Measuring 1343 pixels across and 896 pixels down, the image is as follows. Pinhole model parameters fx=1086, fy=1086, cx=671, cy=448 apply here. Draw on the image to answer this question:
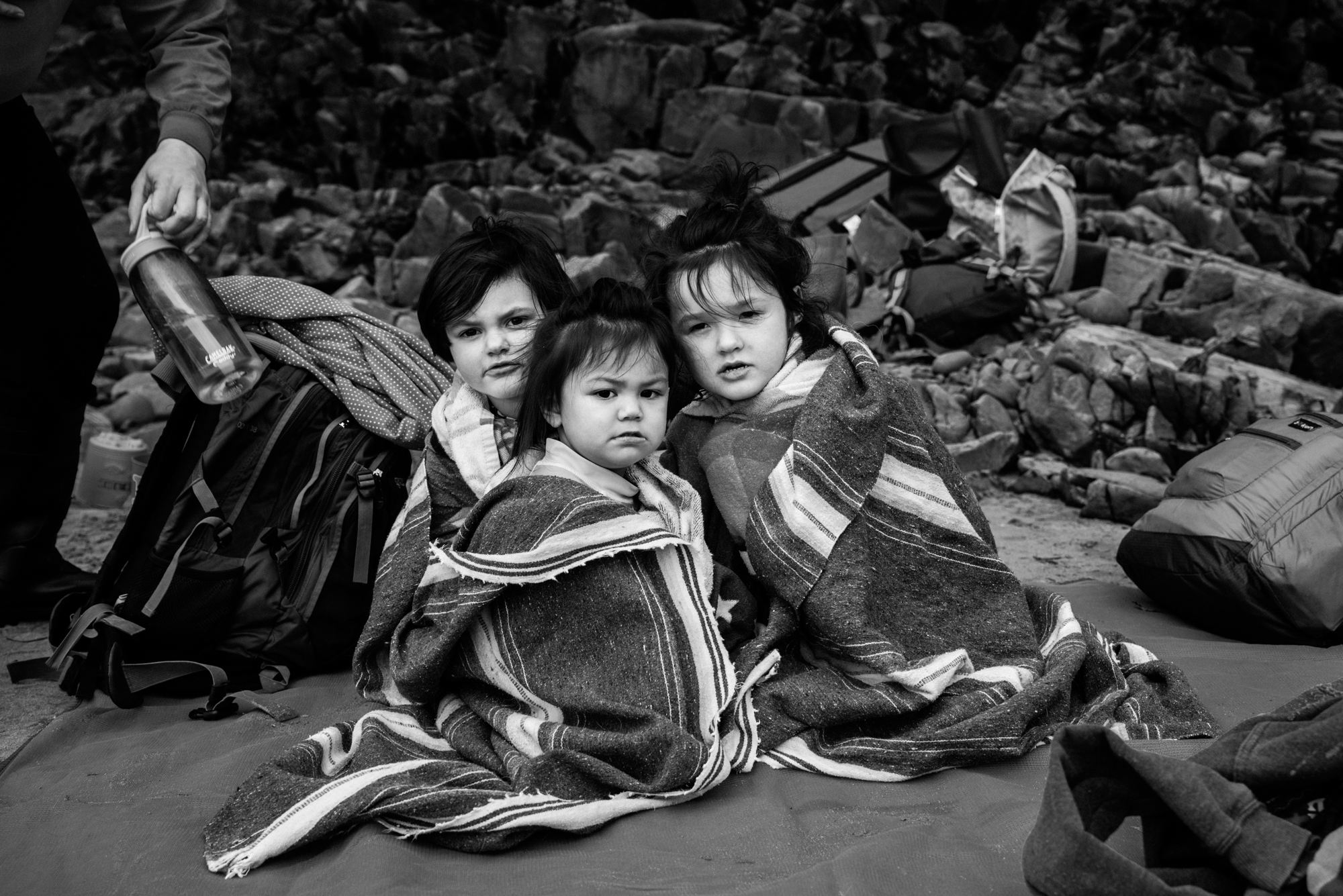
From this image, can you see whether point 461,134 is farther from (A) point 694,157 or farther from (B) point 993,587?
(B) point 993,587

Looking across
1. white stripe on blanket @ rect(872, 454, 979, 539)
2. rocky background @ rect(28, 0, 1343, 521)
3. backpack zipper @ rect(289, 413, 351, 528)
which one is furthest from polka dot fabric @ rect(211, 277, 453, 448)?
rocky background @ rect(28, 0, 1343, 521)

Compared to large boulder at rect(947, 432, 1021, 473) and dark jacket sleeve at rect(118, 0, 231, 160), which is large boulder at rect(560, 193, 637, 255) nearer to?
large boulder at rect(947, 432, 1021, 473)

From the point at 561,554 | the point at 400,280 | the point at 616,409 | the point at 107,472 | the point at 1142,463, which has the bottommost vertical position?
the point at 400,280

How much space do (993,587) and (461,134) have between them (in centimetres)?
975

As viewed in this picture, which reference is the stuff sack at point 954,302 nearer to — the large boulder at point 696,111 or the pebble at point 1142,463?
the pebble at point 1142,463

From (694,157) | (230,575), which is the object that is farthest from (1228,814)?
(694,157)

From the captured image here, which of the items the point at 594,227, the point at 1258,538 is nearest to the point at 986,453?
the point at 1258,538

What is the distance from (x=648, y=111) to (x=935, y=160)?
516cm

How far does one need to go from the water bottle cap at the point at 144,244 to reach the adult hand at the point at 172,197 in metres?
0.01

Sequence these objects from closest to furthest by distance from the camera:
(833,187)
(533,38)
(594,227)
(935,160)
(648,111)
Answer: (935,160) → (833,187) → (594,227) → (648,111) → (533,38)

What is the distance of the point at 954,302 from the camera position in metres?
5.52

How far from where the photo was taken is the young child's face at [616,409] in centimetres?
213

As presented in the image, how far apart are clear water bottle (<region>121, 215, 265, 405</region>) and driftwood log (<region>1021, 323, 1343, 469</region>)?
3.29 meters

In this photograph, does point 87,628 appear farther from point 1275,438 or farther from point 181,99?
point 1275,438
